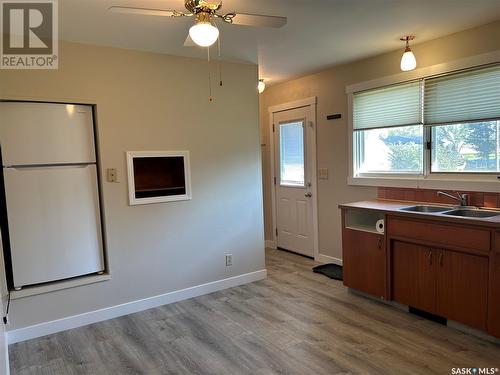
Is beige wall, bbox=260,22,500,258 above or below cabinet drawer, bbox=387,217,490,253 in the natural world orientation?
above

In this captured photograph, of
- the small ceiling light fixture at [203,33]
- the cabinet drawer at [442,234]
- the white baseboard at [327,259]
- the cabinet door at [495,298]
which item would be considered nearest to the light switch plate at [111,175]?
the small ceiling light fixture at [203,33]

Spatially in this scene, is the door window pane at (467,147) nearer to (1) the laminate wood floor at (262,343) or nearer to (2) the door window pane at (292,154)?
(1) the laminate wood floor at (262,343)

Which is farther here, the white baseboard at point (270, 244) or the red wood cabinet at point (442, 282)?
the white baseboard at point (270, 244)

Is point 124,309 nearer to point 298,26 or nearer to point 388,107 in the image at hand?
point 298,26

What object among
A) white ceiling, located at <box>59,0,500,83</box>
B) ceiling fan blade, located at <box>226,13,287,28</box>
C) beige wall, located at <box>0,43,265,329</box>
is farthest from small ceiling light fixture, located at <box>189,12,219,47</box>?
beige wall, located at <box>0,43,265,329</box>

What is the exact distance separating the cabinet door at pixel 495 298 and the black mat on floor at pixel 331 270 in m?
1.65

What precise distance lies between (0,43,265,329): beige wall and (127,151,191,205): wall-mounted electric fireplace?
65 mm

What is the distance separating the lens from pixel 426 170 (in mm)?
3527

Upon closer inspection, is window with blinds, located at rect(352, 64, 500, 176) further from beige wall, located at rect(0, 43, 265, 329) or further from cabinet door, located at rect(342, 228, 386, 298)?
beige wall, located at rect(0, 43, 265, 329)

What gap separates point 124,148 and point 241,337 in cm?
193

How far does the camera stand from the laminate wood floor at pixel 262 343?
8.13 feet

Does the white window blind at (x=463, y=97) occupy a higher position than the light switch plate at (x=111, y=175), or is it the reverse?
the white window blind at (x=463, y=97)

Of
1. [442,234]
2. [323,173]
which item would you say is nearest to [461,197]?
[442,234]

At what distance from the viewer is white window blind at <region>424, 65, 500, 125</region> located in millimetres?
3027
